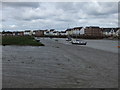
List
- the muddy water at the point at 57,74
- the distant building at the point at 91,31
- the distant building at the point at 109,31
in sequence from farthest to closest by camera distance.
A: the distant building at the point at 109,31
the distant building at the point at 91,31
the muddy water at the point at 57,74

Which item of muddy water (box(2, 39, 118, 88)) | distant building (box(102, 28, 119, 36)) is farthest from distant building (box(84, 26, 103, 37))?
muddy water (box(2, 39, 118, 88))

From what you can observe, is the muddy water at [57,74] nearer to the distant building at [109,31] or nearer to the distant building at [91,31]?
the distant building at [91,31]

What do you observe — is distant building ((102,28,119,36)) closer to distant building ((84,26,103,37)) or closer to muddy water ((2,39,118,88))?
distant building ((84,26,103,37))

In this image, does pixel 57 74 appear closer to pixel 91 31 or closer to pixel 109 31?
pixel 91 31

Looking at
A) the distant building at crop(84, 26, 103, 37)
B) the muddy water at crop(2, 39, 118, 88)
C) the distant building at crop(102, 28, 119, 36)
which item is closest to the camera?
the muddy water at crop(2, 39, 118, 88)

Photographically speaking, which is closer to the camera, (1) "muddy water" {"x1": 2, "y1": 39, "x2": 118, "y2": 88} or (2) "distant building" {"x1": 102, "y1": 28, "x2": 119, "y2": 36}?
(1) "muddy water" {"x1": 2, "y1": 39, "x2": 118, "y2": 88}

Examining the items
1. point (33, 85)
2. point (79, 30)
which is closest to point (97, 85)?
point (33, 85)

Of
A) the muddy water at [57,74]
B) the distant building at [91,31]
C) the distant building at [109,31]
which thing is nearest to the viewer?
the muddy water at [57,74]

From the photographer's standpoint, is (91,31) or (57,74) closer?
(57,74)

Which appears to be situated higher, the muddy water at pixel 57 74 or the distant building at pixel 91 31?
the distant building at pixel 91 31

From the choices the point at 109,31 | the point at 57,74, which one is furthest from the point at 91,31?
the point at 57,74

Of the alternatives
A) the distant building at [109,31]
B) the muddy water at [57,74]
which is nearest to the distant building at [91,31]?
the distant building at [109,31]

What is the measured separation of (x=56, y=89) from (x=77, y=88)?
0.92 m

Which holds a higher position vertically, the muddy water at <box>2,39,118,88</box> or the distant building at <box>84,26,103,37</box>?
the distant building at <box>84,26,103,37</box>
